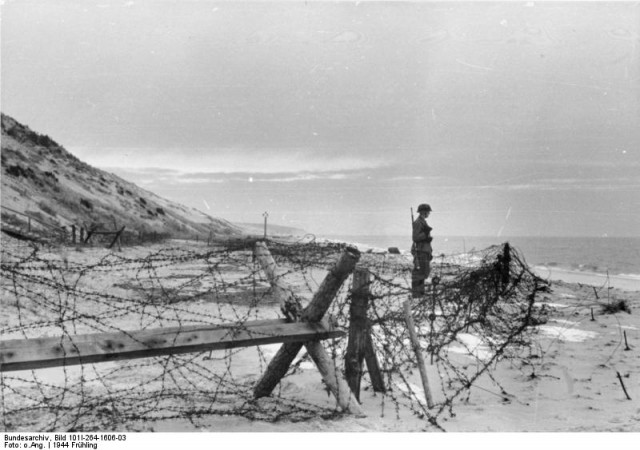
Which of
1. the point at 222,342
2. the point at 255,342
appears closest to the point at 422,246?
the point at 255,342

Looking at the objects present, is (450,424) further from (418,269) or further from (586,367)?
(418,269)

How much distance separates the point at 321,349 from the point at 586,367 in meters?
4.23

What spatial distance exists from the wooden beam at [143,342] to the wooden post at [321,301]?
129 mm

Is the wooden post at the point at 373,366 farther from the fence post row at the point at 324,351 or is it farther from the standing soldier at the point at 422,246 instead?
the standing soldier at the point at 422,246

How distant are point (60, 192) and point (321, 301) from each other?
152 feet

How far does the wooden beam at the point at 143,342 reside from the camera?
14.4ft

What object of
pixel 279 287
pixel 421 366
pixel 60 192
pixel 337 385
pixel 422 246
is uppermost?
pixel 60 192

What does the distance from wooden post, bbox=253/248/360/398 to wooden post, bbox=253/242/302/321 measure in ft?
0.66

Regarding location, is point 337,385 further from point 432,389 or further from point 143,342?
point 432,389

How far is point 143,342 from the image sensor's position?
15.4 ft

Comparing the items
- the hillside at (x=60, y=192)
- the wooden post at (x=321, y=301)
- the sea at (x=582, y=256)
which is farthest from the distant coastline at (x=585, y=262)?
the hillside at (x=60, y=192)

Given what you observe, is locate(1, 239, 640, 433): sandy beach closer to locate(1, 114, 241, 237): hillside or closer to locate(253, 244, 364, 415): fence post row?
locate(253, 244, 364, 415): fence post row

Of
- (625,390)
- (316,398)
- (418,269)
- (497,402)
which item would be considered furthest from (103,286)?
(625,390)

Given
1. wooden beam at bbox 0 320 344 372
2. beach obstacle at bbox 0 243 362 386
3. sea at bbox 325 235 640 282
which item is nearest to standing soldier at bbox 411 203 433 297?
A: sea at bbox 325 235 640 282
